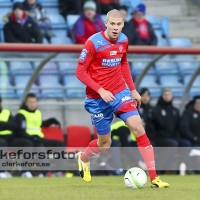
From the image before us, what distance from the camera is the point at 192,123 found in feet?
42.4

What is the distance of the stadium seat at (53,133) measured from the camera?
1230 cm

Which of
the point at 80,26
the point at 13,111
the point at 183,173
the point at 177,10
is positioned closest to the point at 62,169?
the point at 13,111

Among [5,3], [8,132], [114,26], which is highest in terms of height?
[114,26]

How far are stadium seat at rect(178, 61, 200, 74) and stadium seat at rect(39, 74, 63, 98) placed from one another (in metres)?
2.29

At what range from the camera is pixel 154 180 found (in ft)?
24.7

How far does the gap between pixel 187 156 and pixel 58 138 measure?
2.45m

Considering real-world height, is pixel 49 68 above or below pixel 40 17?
below

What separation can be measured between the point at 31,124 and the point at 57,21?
3.79m

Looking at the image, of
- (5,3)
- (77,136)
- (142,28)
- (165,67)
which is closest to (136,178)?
(77,136)

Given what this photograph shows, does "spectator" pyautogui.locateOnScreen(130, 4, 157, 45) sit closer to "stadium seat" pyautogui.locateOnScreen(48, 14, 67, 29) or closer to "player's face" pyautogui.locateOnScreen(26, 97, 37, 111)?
"stadium seat" pyautogui.locateOnScreen(48, 14, 67, 29)

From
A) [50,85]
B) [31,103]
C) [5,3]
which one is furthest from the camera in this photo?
[5,3]

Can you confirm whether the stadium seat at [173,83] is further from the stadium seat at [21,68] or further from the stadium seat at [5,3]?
the stadium seat at [5,3]

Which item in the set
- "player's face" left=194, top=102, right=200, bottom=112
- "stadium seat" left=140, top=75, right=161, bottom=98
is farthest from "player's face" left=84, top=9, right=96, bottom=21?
"player's face" left=194, top=102, right=200, bottom=112

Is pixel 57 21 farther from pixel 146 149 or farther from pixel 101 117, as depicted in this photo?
pixel 146 149
